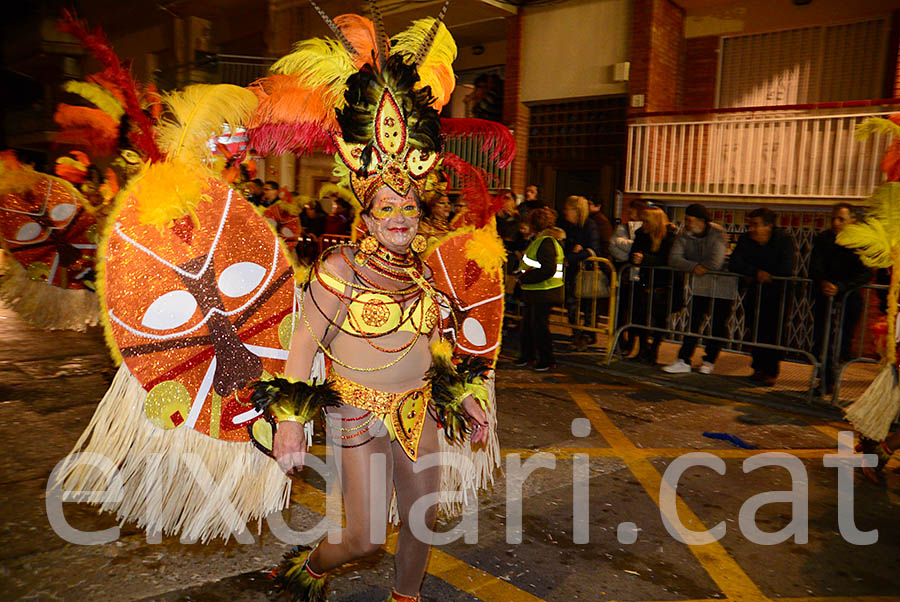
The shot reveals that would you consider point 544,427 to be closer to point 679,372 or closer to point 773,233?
point 679,372

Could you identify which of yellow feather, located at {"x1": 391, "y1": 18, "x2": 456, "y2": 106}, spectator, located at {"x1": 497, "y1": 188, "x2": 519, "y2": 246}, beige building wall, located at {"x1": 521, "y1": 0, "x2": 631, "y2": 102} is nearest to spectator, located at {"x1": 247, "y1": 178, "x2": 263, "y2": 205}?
spectator, located at {"x1": 497, "y1": 188, "x2": 519, "y2": 246}

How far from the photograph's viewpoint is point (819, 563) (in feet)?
11.6

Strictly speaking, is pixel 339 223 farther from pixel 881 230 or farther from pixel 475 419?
pixel 475 419

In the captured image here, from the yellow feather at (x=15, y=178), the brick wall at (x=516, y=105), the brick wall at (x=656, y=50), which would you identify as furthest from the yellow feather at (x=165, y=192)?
the brick wall at (x=516, y=105)

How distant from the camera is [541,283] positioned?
7375 mm

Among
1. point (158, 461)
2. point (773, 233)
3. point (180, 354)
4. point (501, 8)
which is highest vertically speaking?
point (501, 8)

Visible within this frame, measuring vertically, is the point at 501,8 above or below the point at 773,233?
above

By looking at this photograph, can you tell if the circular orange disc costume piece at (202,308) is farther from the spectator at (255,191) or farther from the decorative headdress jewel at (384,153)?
the spectator at (255,191)

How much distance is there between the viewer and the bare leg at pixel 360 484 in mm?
2449

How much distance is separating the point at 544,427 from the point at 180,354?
325 cm

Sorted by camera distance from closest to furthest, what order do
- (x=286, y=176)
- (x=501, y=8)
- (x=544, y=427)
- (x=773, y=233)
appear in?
(x=544, y=427)
(x=773, y=233)
(x=501, y=8)
(x=286, y=176)

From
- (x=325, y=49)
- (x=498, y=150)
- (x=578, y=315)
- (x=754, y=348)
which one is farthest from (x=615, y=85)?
(x=325, y=49)

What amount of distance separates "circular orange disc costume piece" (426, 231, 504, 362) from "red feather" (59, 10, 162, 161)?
152cm

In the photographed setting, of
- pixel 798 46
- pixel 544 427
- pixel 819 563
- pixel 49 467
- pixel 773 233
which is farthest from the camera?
pixel 798 46
